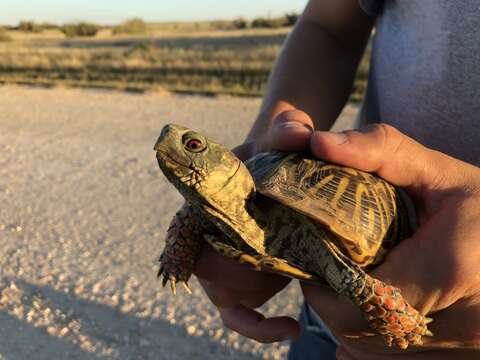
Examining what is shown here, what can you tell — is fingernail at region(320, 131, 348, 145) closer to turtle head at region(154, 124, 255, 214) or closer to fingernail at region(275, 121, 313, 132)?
fingernail at region(275, 121, 313, 132)

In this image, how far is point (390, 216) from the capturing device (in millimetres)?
1800

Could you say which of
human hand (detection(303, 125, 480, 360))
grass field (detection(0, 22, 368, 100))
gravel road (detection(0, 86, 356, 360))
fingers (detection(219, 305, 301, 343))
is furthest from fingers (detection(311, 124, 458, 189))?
grass field (detection(0, 22, 368, 100))

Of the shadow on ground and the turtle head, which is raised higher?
the turtle head

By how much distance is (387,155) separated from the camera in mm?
1653

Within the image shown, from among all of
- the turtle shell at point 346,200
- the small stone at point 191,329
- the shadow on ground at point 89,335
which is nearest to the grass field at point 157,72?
the small stone at point 191,329

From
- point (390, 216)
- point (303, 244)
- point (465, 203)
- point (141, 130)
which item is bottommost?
point (141, 130)

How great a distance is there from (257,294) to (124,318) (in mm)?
2233

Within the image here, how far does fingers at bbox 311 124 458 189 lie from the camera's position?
1.62 meters

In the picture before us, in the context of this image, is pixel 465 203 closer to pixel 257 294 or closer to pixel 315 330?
pixel 257 294

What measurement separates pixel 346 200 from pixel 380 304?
0.39m

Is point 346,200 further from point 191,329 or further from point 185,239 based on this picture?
point 191,329

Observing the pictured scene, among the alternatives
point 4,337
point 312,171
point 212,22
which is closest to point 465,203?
point 312,171

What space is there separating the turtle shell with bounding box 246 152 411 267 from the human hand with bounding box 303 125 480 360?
2.6 inches

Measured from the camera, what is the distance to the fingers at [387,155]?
5.31 feet
